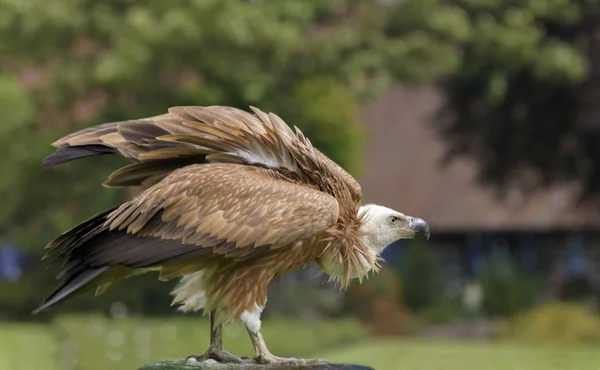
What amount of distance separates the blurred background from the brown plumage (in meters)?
10.2

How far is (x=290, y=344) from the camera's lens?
1748cm

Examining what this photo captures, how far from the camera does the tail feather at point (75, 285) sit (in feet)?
17.0

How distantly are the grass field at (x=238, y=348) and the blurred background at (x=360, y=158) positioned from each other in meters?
0.06

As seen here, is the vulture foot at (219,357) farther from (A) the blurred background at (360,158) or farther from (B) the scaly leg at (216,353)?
(A) the blurred background at (360,158)

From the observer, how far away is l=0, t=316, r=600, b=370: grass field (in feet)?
52.1

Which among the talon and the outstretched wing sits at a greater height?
the outstretched wing

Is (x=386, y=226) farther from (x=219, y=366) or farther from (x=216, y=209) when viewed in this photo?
(x=219, y=366)

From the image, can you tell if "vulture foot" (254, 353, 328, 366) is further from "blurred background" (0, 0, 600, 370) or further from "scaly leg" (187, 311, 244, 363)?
"blurred background" (0, 0, 600, 370)

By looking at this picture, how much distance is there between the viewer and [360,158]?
23.2m

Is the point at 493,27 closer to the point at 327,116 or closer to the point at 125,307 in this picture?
the point at 327,116

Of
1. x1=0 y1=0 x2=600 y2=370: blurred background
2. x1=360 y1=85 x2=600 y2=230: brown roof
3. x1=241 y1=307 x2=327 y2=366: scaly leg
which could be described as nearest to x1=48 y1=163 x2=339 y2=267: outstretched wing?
x1=241 y1=307 x2=327 y2=366: scaly leg

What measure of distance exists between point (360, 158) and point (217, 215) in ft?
59.4

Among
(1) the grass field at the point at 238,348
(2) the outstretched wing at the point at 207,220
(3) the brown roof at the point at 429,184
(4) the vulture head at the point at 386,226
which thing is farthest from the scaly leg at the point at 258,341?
(3) the brown roof at the point at 429,184

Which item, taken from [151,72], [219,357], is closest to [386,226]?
[219,357]
